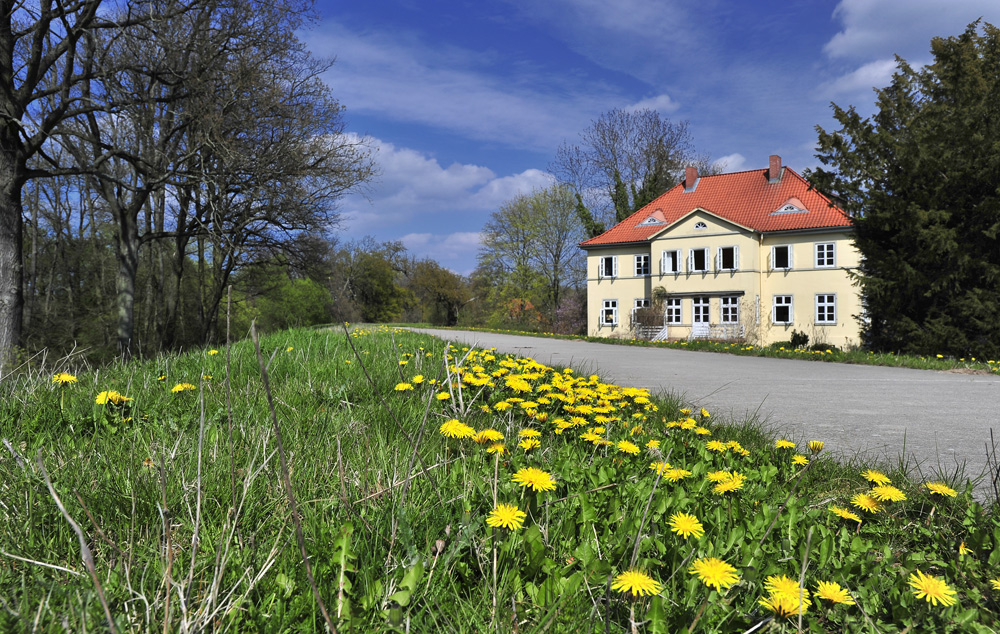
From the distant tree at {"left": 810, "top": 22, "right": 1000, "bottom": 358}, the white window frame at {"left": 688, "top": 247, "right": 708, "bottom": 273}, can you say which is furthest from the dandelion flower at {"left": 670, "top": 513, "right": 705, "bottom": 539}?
the white window frame at {"left": 688, "top": 247, "right": 708, "bottom": 273}

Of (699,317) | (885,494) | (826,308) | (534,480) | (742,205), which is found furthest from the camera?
(742,205)

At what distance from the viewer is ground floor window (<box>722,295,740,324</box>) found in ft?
96.5

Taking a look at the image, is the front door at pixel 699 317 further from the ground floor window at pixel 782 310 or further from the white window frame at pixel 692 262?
the ground floor window at pixel 782 310

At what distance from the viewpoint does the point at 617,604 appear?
4.01ft

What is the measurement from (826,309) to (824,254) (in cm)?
299

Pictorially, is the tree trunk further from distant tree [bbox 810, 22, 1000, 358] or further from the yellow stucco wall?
the yellow stucco wall

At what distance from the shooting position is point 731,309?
97.1ft

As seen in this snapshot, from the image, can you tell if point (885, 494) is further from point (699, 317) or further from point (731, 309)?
point (699, 317)

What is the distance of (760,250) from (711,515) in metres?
31.7

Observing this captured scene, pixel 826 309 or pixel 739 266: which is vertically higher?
pixel 739 266

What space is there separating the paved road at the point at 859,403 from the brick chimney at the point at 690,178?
27066mm

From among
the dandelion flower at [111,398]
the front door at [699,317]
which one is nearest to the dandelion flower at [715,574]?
the dandelion flower at [111,398]

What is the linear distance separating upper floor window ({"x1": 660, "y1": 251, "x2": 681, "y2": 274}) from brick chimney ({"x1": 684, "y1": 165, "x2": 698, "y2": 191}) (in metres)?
5.88

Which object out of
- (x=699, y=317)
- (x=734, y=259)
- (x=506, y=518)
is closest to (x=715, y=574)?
(x=506, y=518)
